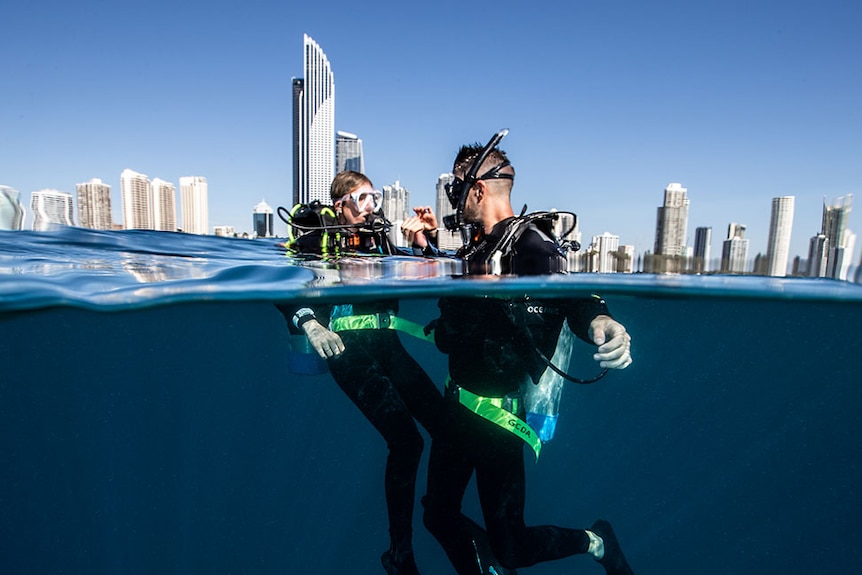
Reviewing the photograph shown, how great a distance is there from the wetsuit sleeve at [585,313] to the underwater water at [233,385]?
6.42ft

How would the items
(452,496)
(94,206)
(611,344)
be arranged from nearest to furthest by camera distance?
1. (611,344)
2. (452,496)
3. (94,206)

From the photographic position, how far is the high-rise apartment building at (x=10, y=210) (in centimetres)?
844

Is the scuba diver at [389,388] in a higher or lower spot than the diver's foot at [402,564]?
higher

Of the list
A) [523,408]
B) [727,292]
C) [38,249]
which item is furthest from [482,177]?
[38,249]

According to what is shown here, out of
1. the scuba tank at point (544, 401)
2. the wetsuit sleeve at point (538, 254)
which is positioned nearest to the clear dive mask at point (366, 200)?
the wetsuit sleeve at point (538, 254)

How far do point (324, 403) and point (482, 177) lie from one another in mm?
12484

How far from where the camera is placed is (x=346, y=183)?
7.34m

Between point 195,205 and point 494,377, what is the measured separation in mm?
18902

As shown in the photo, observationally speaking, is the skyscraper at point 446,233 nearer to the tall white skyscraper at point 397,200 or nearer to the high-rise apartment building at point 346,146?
the tall white skyscraper at point 397,200

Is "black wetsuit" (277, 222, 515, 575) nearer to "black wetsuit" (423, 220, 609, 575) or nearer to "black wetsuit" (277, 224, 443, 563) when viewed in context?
"black wetsuit" (277, 224, 443, 563)

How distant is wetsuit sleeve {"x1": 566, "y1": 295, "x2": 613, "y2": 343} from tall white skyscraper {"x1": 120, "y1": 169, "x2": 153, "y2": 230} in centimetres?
1428

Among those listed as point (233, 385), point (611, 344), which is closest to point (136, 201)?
point (233, 385)

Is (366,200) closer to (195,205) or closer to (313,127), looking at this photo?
(195,205)

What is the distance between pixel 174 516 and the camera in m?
10.9
